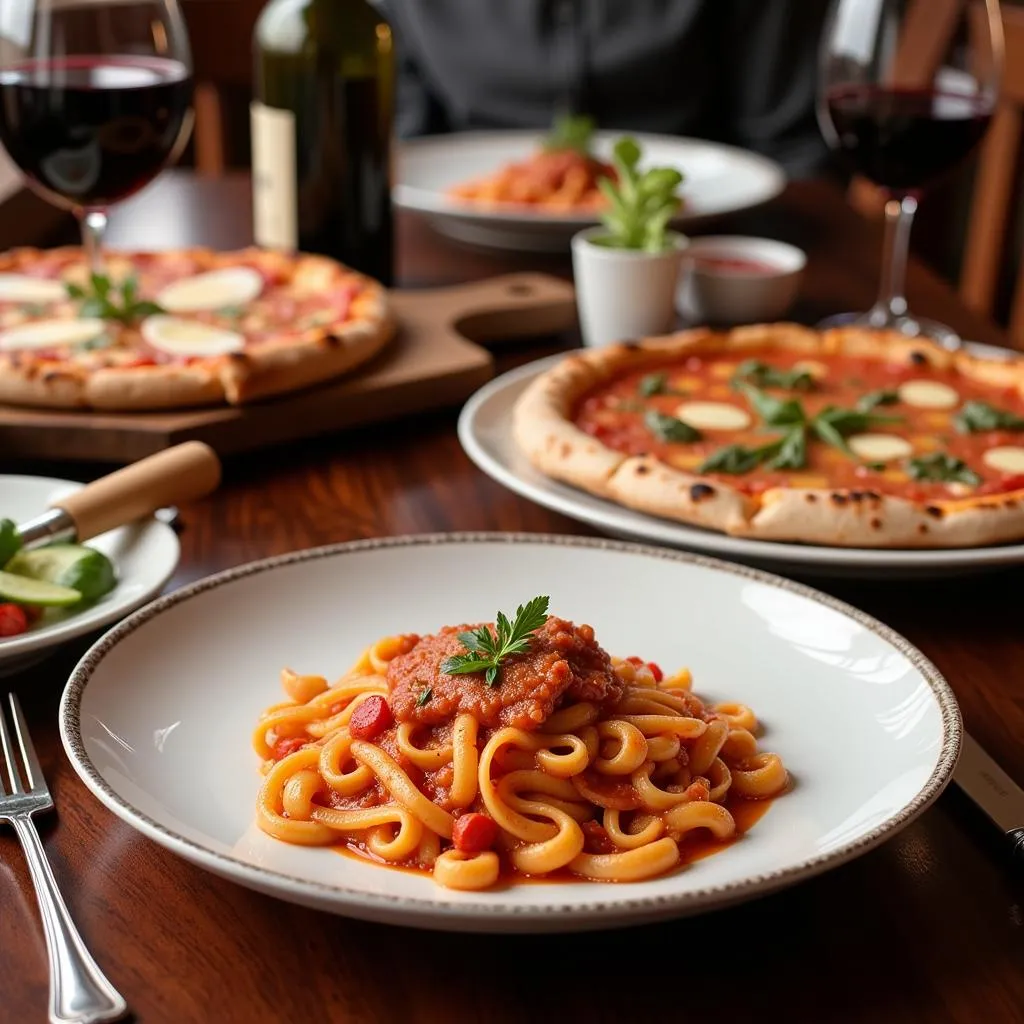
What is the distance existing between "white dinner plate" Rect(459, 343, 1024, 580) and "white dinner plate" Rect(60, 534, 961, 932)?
8.3 inches

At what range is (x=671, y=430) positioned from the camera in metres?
2.60

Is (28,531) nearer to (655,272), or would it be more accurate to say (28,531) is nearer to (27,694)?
(27,694)

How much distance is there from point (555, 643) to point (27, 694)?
2.42ft

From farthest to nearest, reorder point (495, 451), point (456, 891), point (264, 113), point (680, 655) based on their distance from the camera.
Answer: point (264, 113)
point (495, 451)
point (680, 655)
point (456, 891)

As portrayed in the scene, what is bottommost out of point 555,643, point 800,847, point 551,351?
point 551,351

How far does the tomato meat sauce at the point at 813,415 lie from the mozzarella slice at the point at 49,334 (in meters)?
1.04

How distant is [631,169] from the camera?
3197 mm

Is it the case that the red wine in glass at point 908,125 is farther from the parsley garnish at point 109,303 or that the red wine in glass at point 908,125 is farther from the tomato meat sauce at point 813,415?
the parsley garnish at point 109,303

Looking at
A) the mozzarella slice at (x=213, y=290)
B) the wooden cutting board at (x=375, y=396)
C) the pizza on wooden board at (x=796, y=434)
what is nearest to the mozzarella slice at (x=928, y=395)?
the pizza on wooden board at (x=796, y=434)

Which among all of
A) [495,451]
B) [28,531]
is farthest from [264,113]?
[28,531]

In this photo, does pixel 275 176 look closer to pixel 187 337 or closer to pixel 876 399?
pixel 187 337

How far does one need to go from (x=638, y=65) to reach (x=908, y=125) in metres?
3.27

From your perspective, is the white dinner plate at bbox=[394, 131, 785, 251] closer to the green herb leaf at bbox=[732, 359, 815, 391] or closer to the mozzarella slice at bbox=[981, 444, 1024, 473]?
the green herb leaf at bbox=[732, 359, 815, 391]

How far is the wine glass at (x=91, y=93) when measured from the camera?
2750mm
